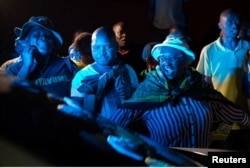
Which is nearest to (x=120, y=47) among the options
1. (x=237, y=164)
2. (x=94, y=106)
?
(x=94, y=106)

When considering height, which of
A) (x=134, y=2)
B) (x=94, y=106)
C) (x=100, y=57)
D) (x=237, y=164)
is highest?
(x=134, y=2)

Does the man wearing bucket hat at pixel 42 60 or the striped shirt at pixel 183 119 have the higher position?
the man wearing bucket hat at pixel 42 60

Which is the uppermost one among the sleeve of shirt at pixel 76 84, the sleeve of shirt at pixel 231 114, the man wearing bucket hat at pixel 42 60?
the man wearing bucket hat at pixel 42 60

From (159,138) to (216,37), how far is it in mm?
630

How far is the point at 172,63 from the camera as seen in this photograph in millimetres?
2545

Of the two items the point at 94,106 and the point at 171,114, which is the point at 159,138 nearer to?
the point at 171,114

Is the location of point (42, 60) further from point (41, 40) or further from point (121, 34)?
point (121, 34)

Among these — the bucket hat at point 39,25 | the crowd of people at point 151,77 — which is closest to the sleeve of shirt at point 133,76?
the crowd of people at point 151,77

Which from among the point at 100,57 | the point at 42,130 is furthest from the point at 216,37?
the point at 42,130

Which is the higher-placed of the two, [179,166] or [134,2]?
[134,2]

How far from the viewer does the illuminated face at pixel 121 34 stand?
2.50 meters

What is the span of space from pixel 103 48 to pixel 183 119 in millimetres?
578

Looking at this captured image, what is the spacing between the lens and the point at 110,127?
8.09ft

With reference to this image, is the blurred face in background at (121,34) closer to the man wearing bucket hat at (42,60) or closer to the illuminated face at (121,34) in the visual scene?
the illuminated face at (121,34)
